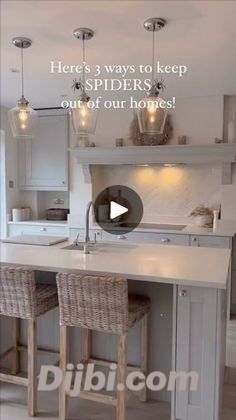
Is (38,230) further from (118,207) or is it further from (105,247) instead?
(105,247)

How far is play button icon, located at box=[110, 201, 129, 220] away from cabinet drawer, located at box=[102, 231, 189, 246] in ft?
1.85

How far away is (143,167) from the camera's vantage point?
4723mm

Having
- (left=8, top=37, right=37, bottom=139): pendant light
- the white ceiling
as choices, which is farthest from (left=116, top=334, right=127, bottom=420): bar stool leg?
the white ceiling

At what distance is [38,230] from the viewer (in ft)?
15.9

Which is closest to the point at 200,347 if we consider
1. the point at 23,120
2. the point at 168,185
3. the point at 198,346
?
the point at 198,346

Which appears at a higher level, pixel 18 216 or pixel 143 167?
pixel 143 167

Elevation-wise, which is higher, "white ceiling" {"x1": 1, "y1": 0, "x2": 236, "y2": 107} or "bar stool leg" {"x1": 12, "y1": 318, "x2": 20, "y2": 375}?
"white ceiling" {"x1": 1, "y1": 0, "x2": 236, "y2": 107}

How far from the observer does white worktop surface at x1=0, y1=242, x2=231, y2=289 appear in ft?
6.39

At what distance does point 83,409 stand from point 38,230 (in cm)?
283

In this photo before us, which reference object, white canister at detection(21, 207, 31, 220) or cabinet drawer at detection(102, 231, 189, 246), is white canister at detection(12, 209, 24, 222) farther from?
cabinet drawer at detection(102, 231, 189, 246)

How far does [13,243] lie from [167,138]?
2269mm

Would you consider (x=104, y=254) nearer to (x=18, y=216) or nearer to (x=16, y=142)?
(x=18, y=216)

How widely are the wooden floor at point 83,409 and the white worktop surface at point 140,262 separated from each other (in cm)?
94

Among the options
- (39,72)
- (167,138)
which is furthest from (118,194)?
(39,72)
